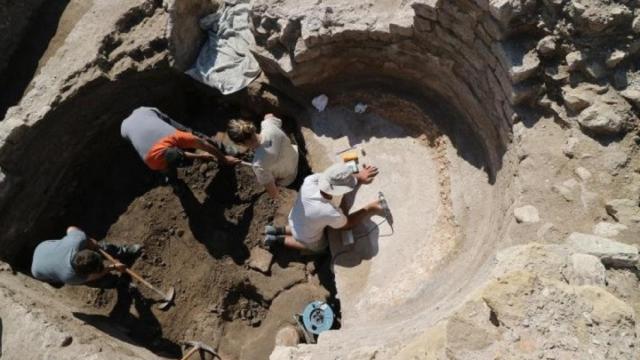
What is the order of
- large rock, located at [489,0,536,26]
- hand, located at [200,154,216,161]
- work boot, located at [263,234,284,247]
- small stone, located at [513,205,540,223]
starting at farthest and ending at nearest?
hand, located at [200,154,216,161] → work boot, located at [263,234,284,247] → large rock, located at [489,0,536,26] → small stone, located at [513,205,540,223]

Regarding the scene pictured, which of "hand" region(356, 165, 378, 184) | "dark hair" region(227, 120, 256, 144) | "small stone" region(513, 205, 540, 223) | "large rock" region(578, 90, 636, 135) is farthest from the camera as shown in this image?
"hand" region(356, 165, 378, 184)

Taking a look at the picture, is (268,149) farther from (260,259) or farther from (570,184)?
(570,184)

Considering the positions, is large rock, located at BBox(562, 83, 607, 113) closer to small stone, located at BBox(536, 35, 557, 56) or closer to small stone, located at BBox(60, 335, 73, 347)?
small stone, located at BBox(536, 35, 557, 56)

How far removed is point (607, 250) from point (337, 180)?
7.41 ft

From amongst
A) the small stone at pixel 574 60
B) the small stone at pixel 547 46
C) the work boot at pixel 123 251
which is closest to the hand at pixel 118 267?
the work boot at pixel 123 251

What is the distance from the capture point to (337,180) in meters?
4.64

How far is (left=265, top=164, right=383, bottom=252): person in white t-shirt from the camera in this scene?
466 centimetres

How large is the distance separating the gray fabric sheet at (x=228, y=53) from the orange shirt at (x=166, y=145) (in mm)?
952

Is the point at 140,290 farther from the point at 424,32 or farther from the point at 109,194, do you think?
the point at 424,32

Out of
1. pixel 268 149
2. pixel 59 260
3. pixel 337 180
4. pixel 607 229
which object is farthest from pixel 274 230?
pixel 607 229

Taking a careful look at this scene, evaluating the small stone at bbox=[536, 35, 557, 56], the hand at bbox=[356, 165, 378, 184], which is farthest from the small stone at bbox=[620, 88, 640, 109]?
the hand at bbox=[356, 165, 378, 184]

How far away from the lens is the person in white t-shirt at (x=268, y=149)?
14.8 feet

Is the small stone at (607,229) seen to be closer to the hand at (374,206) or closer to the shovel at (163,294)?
the hand at (374,206)

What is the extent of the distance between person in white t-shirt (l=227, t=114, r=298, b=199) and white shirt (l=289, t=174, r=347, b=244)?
1.46ft
